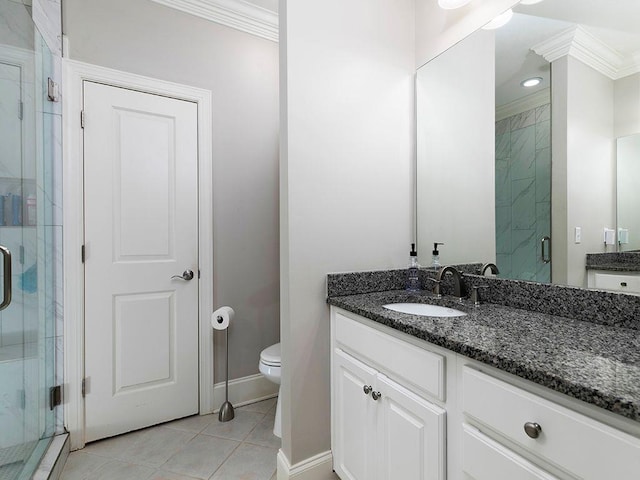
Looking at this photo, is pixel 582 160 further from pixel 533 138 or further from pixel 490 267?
pixel 490 267

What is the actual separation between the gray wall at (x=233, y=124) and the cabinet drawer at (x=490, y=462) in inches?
66.6

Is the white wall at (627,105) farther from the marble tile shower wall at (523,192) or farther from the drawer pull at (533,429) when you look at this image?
the drawer pull at (533,429)

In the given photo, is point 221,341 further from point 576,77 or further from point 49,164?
point 576,77

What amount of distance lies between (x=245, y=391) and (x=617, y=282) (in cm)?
211

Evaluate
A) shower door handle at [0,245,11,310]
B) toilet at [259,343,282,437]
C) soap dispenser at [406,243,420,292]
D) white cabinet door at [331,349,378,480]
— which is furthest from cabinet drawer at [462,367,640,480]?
shower door handle at [0,245,11,310]

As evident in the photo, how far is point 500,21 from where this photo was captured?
1.35 metres

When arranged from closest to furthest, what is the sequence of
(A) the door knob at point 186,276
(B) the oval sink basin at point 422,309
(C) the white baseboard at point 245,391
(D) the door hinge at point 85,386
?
(B) the oval sink basin at point 422,309, (D) the door hinge at point 85,386, (A) the door knob at point 186,276, (C) the white baseboard at point 245,391

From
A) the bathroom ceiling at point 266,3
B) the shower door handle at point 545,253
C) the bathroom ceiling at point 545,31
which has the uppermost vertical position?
the bathroom ceiling at point 266,3

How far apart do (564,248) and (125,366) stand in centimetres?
227

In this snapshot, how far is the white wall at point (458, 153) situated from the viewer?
4.72 feet

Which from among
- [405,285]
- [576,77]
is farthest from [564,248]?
[405,285]

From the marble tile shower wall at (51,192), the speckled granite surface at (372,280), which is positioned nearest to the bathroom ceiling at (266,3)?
the marble tile shower wall at (51,192)

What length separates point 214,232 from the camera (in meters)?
2.14

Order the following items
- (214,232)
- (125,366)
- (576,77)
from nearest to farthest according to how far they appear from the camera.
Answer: (576,77)
(125,366)
(214,232)
